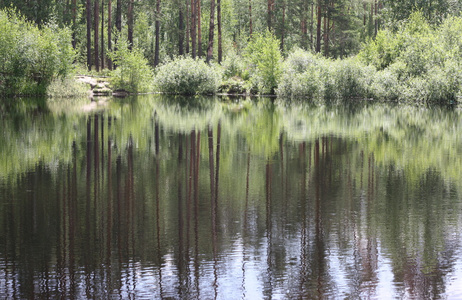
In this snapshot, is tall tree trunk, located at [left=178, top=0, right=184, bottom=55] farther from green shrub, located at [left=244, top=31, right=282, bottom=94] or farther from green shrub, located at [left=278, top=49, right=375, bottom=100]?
green shrub, located at [left=278, top=49, right=375, bottom=100]

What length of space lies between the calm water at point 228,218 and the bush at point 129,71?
2798 centimetres

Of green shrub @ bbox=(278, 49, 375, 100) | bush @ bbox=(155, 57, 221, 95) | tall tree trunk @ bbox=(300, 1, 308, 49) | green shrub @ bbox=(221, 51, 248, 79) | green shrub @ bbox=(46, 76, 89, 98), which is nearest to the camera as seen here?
green shrub @ bbox=(46, 76, 89, 98)

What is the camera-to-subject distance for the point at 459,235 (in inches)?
317

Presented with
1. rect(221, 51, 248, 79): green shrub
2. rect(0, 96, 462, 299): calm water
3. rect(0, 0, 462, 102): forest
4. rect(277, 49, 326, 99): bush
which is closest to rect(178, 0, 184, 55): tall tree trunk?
rect(0, 0, 462, 102): forest

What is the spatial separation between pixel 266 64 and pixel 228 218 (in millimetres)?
38660

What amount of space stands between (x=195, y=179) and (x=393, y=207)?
4168mm

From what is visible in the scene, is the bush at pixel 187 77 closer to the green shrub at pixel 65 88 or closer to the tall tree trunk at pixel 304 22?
the green shrub at pixel 65 88

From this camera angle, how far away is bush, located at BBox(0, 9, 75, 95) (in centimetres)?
3978

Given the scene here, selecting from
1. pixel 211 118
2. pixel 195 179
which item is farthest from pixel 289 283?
pixel 211 118

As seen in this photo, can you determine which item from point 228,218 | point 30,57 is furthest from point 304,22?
point 228,218

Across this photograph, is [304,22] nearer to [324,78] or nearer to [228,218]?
[324,78]

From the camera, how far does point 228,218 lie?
8.85 meters

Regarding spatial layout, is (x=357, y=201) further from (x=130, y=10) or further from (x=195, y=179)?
(x=130, y=10)

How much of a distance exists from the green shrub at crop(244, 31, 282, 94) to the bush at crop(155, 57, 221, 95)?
341 cm
